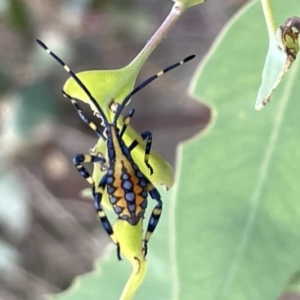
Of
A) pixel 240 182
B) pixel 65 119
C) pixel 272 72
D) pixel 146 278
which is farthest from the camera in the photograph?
pixel 65 119

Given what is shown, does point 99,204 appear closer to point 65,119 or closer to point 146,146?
point 146,146

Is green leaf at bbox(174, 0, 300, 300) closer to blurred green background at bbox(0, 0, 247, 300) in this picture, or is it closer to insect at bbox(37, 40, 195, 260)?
insect at bbox(37, 40, 195, 260)

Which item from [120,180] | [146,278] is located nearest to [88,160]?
[120,180]

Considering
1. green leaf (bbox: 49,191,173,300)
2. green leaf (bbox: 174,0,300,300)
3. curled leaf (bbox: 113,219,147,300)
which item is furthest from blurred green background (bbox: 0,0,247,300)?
curled leaf (bbox: 113,219,147,300)

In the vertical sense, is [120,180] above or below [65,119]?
below

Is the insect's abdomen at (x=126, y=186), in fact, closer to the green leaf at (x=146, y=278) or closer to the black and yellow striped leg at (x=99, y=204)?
the black and yellow striped leg at (x=99, y=204)
